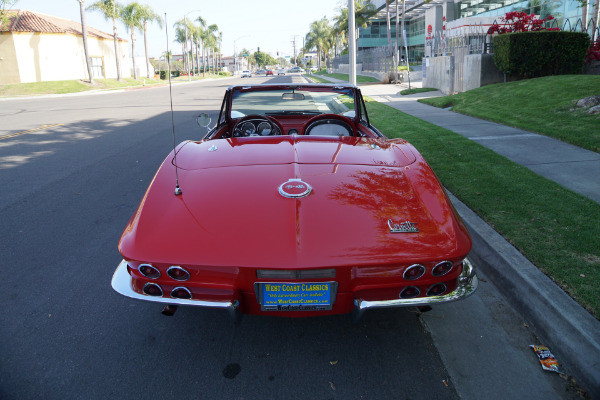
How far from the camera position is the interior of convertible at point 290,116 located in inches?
163

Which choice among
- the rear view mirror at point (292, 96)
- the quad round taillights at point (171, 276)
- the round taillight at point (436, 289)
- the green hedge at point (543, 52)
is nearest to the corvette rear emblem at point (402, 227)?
the round taillight at point (436, 289)

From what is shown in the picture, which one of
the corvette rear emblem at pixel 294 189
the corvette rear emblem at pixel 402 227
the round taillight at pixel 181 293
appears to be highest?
the corvette rear emblem at pixel 294 189

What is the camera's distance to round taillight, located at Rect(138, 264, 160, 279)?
Result: 2.38m

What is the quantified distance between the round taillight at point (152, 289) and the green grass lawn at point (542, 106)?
7.06 metres

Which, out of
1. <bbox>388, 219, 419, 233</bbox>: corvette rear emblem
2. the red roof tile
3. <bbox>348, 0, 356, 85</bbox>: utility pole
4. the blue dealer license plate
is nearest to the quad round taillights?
the blue dealer license plate

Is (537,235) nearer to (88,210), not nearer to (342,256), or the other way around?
(342,256)

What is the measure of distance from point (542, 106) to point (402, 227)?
378 inches

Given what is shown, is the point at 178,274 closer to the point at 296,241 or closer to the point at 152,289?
the point at 152,289

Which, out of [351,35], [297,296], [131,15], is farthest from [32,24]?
[297,296]

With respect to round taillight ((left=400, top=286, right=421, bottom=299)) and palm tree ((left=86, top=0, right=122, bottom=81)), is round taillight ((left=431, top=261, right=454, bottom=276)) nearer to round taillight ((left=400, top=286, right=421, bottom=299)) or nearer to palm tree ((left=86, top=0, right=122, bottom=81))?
round taillight ((left=400, top=286, right=421, bottom=299))

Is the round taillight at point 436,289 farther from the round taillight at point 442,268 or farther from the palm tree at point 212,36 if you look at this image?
the palm tree at point 212,36

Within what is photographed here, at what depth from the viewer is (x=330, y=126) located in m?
4.15

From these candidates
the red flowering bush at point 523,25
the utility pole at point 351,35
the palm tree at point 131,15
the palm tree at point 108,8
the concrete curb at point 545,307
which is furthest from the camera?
the palm tree at point 131,15

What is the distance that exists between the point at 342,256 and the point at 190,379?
105cm
